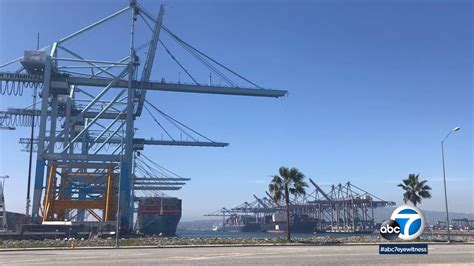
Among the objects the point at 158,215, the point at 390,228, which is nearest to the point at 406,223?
the point at 390,228

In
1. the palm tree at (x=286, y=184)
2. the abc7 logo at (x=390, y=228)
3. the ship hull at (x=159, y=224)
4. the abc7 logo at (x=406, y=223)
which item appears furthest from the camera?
the ship hull at (x=159, y=224)

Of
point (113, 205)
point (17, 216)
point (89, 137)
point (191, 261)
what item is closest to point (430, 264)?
point (191, 261)

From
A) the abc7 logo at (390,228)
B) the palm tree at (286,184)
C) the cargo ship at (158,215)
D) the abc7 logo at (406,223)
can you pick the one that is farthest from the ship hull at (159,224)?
the abc7 logo at (406,223)

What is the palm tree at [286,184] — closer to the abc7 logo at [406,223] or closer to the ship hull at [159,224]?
the abc7 logo at [406,223]

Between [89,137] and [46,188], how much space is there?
1033 inches

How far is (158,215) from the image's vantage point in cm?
11900

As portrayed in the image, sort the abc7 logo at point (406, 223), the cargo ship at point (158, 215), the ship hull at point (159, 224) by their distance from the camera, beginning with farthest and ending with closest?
1. the cargo ship at point (158, 215)
2. the ship hull at point (159, 224)
3. the abc7 logo at point (406, 223)

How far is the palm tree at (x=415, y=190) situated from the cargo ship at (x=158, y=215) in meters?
70.8

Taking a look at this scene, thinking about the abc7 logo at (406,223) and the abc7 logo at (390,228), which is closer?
the abc7 logo at (406,223)

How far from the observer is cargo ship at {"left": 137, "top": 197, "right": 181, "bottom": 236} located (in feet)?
381

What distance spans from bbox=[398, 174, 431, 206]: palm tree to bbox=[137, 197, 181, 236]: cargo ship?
70.8 m

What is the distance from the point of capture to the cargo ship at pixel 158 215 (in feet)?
381

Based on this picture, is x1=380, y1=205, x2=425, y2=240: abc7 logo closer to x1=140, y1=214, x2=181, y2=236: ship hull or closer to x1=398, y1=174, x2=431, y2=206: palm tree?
x1=398, y1=174, x2=431, y2=206: palm tree

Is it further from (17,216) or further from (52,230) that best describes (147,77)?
(17,216)
